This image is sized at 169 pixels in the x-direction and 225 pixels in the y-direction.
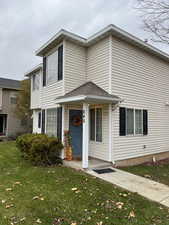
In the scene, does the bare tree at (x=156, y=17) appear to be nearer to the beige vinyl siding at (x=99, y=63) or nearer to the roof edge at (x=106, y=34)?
the roof edge at (x=106, y=34)

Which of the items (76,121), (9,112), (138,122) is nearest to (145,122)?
(138,122)

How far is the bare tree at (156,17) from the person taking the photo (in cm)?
537

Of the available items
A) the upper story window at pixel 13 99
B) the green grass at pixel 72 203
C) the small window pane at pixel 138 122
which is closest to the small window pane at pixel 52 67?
the small window pane at pixel 138 122

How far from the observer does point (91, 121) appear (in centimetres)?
904

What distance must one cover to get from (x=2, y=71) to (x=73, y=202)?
3149 centimetres

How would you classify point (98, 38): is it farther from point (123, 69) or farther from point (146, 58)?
point (146, 58)

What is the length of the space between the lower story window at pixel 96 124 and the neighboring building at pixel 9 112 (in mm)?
13749

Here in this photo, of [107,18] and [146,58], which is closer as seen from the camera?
[107,18]

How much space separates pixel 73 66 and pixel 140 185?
6062mm

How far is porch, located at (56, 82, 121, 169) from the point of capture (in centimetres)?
715

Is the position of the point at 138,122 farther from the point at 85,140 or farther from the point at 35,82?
the point at 35,82

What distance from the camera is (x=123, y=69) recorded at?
849cm

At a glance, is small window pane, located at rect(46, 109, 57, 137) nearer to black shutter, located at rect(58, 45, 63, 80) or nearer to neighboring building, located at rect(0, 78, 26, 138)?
black shutter, located at rect(58, 45, 63, 80)

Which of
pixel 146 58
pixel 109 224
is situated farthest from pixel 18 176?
pixel 146 58
